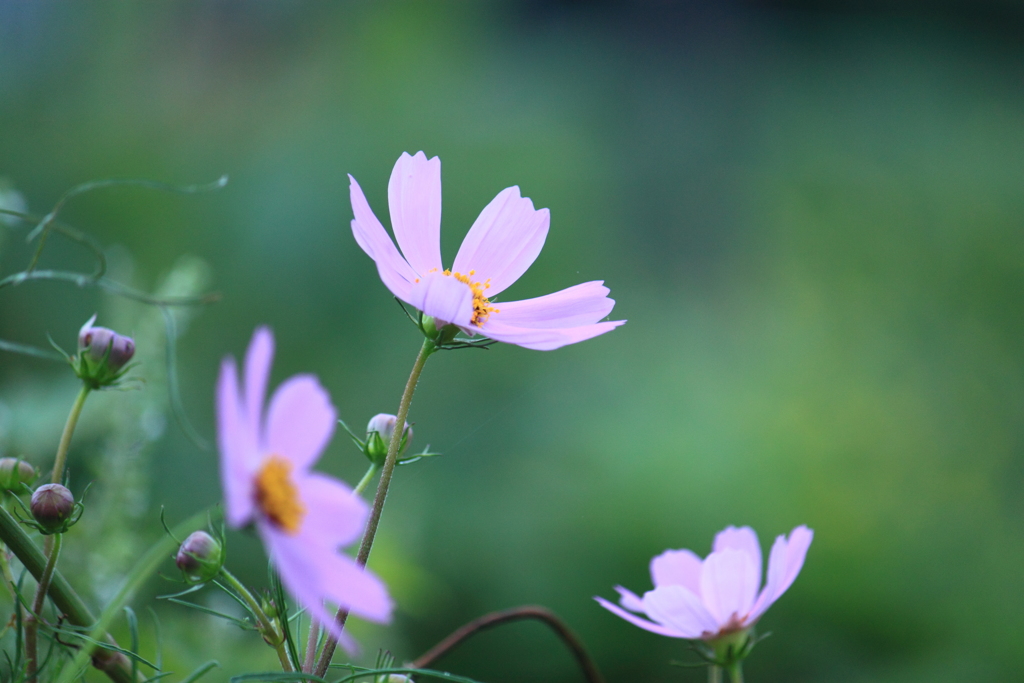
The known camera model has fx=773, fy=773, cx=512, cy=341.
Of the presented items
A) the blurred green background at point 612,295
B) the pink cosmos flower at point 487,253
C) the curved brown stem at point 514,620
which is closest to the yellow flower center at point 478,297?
the pink cosmos flower at point 487,253

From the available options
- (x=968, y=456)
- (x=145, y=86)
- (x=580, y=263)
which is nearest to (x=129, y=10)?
(x=145, y=86)

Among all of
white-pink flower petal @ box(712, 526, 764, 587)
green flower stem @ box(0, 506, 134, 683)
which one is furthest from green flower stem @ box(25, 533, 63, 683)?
white-pink flower petal @ box(712, 526, 764, 587)

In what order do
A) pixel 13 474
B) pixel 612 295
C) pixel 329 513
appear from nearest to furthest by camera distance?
pixel 329 513, pixel 13 474, pixel 612 295

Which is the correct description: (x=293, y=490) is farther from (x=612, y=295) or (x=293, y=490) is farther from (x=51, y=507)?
(x=612, y=295)

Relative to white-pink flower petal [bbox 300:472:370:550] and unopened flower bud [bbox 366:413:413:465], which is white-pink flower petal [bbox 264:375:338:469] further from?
unopened flower bud [bbox 366:413:413:465]

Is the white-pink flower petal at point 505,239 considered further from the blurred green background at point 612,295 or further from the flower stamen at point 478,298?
the blurred green background at point 612,295

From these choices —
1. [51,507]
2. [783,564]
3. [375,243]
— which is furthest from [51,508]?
[783,564]

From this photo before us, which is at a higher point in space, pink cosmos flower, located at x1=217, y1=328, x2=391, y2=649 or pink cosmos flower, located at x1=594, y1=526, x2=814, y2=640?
pink cosmos flower, located at x1=217, y1=328, x2=391, y2=649
